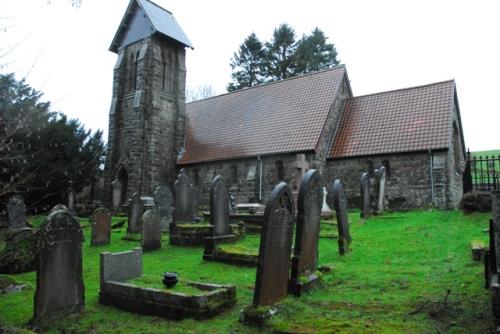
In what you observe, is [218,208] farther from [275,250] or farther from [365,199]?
[365,199]

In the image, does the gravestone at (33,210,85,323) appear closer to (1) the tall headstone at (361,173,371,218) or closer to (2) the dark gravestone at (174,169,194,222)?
(2) the dark gravestone at (174,169,194,222)

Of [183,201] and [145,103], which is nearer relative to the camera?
[183,201]

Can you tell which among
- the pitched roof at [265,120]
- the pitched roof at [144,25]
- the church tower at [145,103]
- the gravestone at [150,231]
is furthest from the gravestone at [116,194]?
the gravestone at [150,231]

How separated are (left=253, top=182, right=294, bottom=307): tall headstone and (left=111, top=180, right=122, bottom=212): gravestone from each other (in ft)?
63.4

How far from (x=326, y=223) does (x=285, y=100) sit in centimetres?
1189

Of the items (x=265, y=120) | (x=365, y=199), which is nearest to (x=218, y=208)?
(x=365, y=199)

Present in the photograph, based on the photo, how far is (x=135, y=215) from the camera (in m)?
13.9

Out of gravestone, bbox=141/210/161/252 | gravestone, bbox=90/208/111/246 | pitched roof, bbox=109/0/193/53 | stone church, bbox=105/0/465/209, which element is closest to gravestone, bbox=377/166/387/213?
stone church, bbox=105/0/465/209

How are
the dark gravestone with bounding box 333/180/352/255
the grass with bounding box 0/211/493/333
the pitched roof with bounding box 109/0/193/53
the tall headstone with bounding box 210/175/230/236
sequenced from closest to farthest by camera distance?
1. the grass with bounding box 0/211/493/333
2. the dark gravestone with bounding box 333/180/352/255
3. the tall headstone with bounding box 210/175/230/236
4. the pitched roof with bounding box 109/0/193/53

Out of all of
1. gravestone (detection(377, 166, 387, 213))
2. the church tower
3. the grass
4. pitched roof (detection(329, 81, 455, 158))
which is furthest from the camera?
the church tower

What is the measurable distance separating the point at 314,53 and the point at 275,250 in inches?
1447

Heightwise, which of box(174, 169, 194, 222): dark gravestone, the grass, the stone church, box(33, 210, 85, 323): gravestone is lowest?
the grass

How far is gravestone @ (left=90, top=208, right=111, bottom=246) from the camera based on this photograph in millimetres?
12086

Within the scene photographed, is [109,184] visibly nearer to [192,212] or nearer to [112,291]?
[192,212]
